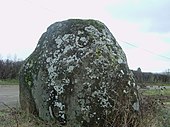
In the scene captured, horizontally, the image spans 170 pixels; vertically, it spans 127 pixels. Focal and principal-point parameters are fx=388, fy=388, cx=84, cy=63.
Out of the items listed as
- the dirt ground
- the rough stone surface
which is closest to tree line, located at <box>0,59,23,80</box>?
the dirt ground

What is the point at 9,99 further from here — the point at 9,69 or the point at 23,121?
the point at 9,69

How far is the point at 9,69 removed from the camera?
24562 millimetres

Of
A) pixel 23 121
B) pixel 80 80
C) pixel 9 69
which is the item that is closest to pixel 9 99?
pixel 23 121

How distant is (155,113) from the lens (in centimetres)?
677

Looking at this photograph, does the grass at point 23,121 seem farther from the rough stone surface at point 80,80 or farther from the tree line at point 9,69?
the tree line at point 9,69

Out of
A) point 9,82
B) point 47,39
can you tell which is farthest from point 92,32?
point 9,82

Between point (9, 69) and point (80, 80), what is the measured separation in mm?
19073

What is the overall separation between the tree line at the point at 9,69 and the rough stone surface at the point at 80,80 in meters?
17.8

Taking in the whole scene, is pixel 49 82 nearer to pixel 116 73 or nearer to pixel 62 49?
pixel 62 49

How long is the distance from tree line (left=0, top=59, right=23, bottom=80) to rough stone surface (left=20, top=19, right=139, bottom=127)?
17.8m

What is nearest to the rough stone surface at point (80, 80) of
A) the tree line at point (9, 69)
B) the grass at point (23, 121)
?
the grass at point (23, 121)

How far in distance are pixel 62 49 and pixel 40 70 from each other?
1.67 ft

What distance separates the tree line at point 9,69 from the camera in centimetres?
2425

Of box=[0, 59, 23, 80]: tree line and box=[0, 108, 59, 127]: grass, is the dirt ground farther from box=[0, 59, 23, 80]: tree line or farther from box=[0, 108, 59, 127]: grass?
box=[0, 59, 23, 80]: tree line
